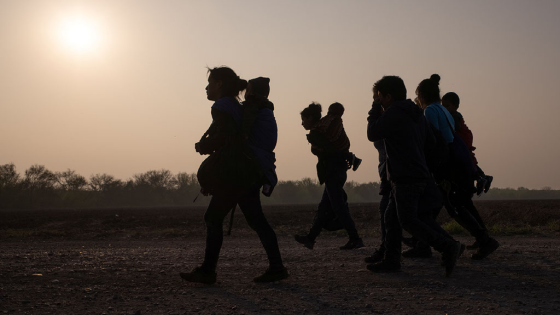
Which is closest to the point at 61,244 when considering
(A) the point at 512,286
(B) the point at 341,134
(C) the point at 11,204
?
(B) the point at 341,134

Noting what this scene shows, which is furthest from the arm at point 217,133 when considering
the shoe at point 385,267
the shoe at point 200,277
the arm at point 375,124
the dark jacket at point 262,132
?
the shoe at point 385,267

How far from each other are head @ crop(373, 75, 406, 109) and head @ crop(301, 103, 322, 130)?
2.25 m

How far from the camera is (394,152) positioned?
Result: 211 inches

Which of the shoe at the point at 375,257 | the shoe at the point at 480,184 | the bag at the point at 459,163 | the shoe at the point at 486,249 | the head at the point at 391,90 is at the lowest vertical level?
the shoe at the point at 375,257

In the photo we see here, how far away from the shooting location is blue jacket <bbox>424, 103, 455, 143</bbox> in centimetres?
598

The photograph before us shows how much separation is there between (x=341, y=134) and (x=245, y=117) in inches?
107

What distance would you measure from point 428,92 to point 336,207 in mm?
2004

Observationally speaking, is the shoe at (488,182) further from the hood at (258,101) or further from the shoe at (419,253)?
the hood at (258,101)

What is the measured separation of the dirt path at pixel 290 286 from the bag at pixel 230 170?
93cm

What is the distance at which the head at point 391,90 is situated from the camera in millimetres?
5496

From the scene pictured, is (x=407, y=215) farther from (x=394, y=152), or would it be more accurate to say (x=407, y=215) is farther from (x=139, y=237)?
(x=139, y=237)

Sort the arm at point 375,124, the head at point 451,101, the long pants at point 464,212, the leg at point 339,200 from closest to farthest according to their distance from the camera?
the arm at point 375,124
the long pants at point 464,212
the head at point 451,101
the leg at point 339,200

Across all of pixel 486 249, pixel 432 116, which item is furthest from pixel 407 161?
pixel 486 249

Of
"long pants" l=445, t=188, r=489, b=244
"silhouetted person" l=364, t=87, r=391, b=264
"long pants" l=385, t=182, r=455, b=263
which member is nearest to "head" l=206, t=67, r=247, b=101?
"long pants" l=385, t=182, r=455, b=263
